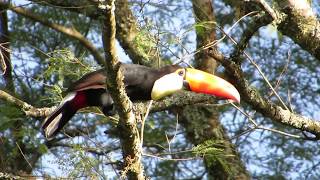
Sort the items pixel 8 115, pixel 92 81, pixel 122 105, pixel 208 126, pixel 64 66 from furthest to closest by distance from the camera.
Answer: pixel 208 126, pixel 8 115, pixel 64 66, pixel 92 81, pixel 122 105

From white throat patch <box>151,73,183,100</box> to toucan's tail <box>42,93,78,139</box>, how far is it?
0.50 m

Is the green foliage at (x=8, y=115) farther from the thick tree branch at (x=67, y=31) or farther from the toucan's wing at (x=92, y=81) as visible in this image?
the thick tree branch at (x=67, y=31)

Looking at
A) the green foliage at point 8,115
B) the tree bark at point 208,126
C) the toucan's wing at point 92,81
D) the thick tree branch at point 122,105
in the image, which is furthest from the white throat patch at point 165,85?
the green foliage at point 8,115

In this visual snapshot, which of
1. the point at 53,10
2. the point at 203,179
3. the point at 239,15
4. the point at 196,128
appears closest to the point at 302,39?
the point at 239,15

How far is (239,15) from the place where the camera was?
14.6 feet

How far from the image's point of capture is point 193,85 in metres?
4.19

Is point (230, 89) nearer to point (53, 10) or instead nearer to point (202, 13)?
point (202, 13)

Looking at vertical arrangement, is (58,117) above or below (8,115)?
below

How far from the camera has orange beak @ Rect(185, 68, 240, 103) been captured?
13.2 feet

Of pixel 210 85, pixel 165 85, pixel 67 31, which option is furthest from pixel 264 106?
pixel 67 31

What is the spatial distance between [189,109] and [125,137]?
242 cm

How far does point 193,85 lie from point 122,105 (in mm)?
1108

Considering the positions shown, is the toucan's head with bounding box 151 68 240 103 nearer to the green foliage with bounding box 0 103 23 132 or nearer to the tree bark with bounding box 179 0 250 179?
the tree bark with bounding box 179 0 250 179

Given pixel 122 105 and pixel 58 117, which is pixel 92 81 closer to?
pixel 58 117
